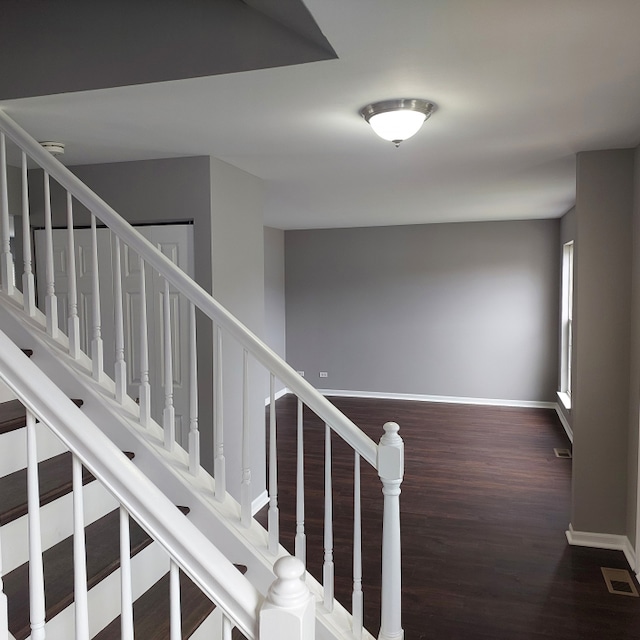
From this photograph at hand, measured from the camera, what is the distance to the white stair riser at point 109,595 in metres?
1.66

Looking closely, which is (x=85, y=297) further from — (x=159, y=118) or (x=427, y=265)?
(x=427, y=265)

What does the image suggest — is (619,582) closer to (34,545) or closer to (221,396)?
(221,396)

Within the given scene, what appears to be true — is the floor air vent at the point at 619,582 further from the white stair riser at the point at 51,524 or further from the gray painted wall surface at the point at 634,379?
the white stair riser at the point at 51,524

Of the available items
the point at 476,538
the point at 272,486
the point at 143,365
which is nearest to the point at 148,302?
the point at 143,365

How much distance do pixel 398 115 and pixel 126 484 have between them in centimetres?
192

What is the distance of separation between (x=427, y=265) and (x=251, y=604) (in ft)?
22.7

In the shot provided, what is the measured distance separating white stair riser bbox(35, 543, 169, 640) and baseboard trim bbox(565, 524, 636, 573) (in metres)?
2.56

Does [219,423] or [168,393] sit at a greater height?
[168,393]

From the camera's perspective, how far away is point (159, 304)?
3648mm

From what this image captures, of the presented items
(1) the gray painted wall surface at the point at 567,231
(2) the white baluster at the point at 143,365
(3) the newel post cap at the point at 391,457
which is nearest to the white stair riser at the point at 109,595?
(2) the white baluster at the point at 143,365

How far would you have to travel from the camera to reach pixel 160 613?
189cm

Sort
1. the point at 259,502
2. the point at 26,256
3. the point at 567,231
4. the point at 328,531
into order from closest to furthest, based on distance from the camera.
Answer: the point at 328,531, the point at 26,256, the point at 259,502, the point at 567,231

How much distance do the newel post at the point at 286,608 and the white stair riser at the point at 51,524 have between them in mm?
1149

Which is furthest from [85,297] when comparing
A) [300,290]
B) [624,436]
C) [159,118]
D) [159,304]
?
[300,290]
